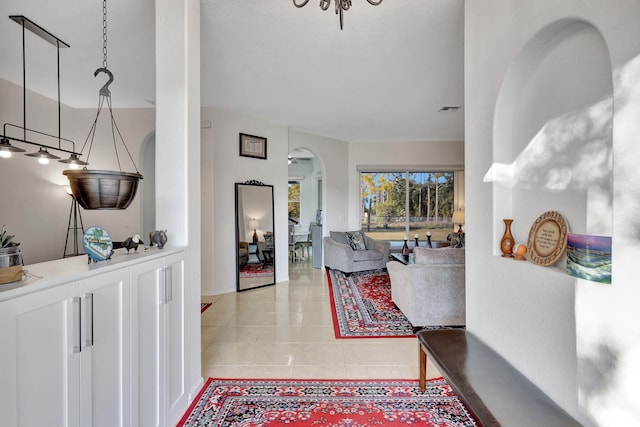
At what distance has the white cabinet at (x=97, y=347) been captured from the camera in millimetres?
870

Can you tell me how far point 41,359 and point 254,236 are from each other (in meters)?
4.13

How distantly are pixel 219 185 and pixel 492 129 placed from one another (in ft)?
13.0

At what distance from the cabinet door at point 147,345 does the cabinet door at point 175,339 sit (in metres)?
0.07

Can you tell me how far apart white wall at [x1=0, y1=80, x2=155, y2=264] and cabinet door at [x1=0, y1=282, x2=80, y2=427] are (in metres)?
4.09

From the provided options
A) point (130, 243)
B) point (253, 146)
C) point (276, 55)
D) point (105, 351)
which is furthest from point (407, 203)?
point (105, 351)

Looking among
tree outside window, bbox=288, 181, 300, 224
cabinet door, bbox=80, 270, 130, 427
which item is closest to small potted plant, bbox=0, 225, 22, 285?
cabinet door, bbox=80, 270, 130, 427

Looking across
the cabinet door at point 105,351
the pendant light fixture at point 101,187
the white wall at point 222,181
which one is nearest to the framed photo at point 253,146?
the white wall at point 222,181

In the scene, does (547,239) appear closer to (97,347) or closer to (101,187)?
(97,347)

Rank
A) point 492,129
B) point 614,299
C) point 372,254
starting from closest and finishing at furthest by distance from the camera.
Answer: point 614,299 < point 492,129 < point 372,254

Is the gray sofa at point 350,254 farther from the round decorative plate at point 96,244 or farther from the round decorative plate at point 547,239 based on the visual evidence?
the round decorative plate at point 96,244

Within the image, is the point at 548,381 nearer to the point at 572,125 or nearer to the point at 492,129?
the point at 572,125

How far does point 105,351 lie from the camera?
4.00 ft

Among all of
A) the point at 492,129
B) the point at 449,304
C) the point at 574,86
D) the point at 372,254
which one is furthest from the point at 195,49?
the point at 372,254

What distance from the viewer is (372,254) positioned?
5.91m
